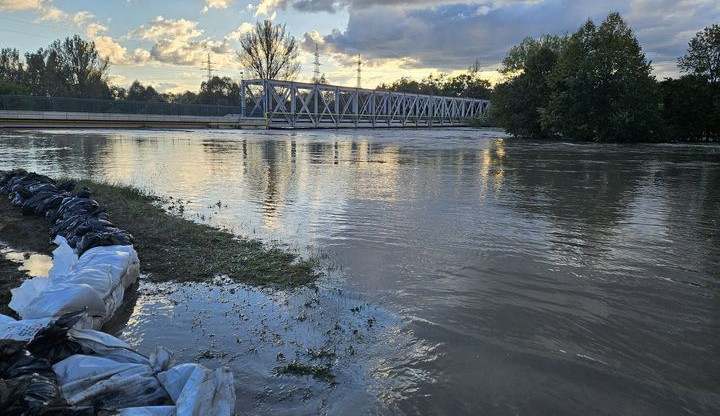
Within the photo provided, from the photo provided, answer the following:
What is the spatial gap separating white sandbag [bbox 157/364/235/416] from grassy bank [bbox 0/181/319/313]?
85.0 inches

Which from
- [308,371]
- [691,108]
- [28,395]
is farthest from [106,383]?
[691,108]

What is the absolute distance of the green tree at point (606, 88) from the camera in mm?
35531

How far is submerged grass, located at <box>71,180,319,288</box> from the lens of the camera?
5.30 metres

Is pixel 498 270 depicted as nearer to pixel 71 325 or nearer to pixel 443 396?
pixel 443 396

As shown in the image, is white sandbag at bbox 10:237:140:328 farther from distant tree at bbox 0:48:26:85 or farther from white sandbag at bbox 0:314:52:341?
distant tree at bbox 0:48:26:85

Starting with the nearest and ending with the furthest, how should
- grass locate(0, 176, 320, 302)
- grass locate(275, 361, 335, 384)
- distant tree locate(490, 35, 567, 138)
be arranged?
1. grass locate(275, 361, 335, 384)
2. grass locate(0, 176, 320, 302)
3. distant tree locate(490, 35, 567, 138)

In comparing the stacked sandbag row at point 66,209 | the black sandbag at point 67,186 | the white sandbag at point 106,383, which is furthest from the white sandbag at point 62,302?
the black sandbag at point 67,186

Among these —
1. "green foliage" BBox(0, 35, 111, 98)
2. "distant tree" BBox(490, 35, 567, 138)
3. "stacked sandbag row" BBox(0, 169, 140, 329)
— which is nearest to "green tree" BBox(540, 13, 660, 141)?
"distant tree" BBox(490, 35, 567, 138)

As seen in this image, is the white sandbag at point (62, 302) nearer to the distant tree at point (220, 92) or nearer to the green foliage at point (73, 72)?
the green foliage at point (73, 72)

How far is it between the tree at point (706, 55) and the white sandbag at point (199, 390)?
150 feet

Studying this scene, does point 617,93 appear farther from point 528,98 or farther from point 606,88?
point 528,98

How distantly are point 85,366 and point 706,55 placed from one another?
153 feet

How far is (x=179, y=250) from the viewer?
6.10 meters

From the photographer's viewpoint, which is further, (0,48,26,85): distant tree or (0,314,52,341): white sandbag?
(0,48,26,85): distant tree
